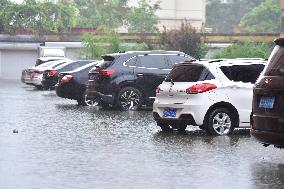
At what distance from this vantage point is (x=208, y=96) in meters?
16.2

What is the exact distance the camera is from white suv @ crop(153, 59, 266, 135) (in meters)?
16.2

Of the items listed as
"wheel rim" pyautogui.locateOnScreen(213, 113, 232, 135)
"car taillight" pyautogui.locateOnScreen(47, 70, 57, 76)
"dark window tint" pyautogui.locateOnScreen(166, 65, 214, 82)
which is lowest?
"car taillight" pyautogui.locateOnScreen(47, 70, 57, 76)

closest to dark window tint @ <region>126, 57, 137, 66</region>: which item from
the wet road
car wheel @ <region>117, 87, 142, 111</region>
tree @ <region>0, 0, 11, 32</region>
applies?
car wheel @ <region>117, 87, 142, 111</region>

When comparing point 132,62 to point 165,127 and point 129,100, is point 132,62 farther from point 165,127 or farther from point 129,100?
point 165,127

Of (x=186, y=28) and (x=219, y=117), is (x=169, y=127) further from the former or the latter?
(x=186, y=28)

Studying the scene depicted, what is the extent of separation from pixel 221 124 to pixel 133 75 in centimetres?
727

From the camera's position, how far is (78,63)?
110 ft

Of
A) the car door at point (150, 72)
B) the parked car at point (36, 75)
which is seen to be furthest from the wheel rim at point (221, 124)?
the parked car at point (36, 75)

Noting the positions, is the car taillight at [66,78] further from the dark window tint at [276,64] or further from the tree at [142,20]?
the tree at [142,20]

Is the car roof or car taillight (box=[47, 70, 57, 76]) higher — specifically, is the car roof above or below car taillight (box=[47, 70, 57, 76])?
above

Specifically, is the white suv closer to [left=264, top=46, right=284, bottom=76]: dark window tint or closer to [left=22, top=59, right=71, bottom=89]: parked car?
[left=264, top=46, right=284, bottom=76]: dark window tint

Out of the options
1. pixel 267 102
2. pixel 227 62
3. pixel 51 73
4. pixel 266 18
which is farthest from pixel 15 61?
pixel 267 102

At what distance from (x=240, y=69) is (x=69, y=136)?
365 cm

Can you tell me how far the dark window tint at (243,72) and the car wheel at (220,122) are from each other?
735 mm
